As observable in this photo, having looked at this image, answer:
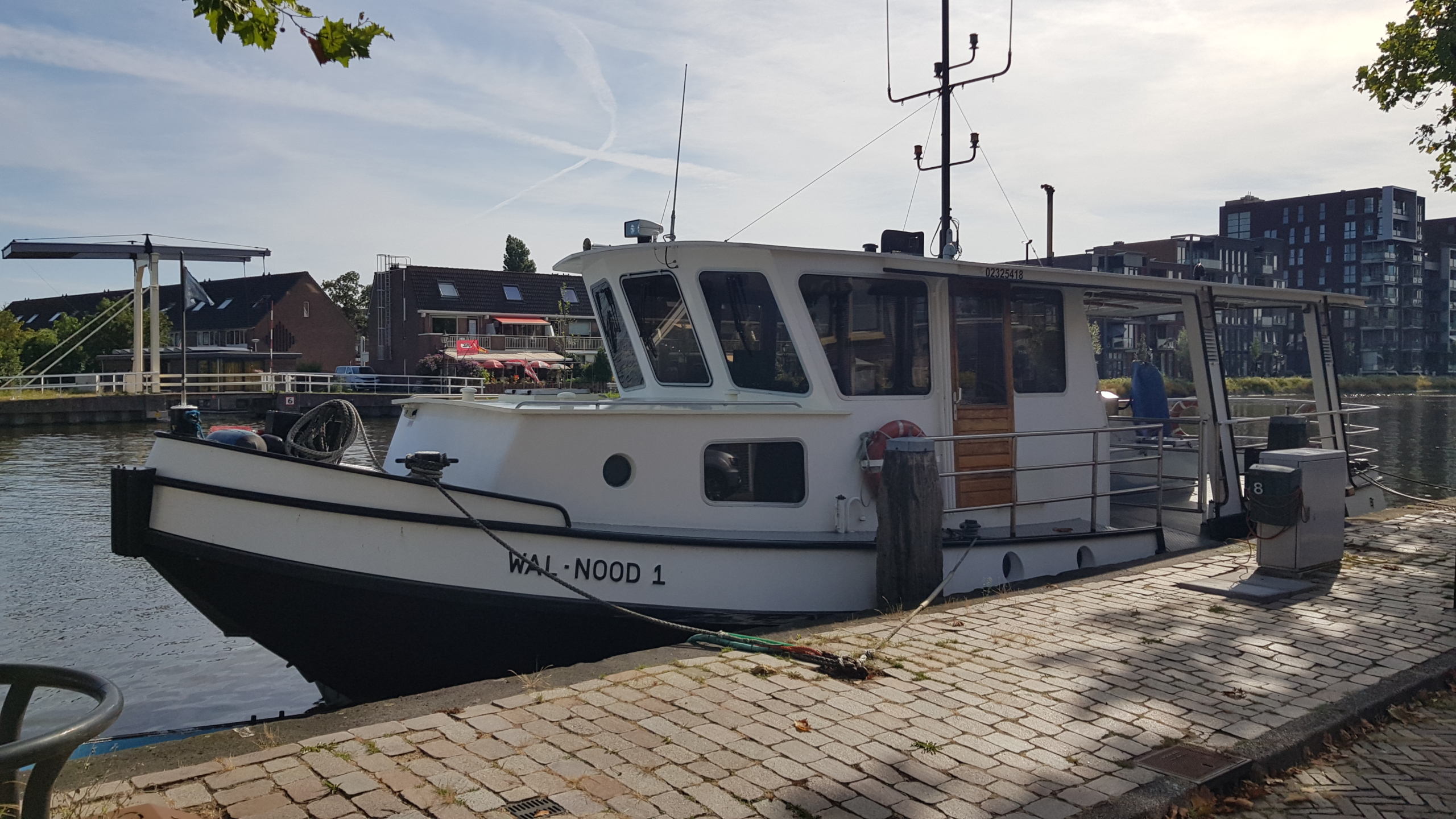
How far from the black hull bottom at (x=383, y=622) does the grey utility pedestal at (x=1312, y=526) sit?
173 inches

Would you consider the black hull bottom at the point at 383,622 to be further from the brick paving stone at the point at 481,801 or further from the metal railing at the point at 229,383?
the metal railing at the point at 229,383

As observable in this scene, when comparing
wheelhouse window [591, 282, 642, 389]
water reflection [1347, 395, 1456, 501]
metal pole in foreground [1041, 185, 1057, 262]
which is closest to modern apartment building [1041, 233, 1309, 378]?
water reflection [1347, 395, 1456, 501]

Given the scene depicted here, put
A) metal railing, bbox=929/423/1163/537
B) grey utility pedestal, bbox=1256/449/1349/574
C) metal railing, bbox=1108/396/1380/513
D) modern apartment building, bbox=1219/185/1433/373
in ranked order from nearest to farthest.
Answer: grey utility pedestal, bbox=1256/449/1349/574, metal railing, bbox=929/423/1163/537, metal railing, bbox=1108/396/1380/513, modern apartment building, bbox=1219/185/1433/373

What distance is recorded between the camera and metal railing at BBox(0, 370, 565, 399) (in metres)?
41.2

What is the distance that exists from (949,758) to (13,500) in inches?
779

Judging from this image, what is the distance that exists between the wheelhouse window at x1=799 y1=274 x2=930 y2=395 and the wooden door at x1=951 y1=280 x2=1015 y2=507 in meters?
0.35

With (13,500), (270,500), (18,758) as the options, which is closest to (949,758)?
(18,758)

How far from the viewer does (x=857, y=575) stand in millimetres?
7488

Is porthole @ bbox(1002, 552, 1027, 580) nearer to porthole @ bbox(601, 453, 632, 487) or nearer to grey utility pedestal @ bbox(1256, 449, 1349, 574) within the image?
grey utility pedestal @ bbox(1256, 449, 1349, 574)

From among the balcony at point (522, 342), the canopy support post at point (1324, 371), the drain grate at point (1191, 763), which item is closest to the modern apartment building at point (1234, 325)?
the balcony at point (522, 342)

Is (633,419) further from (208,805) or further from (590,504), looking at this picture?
(208,805)

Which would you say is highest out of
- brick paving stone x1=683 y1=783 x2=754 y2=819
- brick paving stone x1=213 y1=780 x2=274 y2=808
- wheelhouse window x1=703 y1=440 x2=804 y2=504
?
wheelhouse window x1=703 y1=440 x2=804 y2=504

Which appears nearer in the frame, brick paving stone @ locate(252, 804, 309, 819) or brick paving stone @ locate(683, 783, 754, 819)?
brick paving stone @ locate(252, 804, 309, 819)

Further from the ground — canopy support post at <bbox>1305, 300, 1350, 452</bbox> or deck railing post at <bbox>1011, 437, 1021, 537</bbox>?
canopy support post at <bbox>1305, 300, 1350, 452</bbox>
